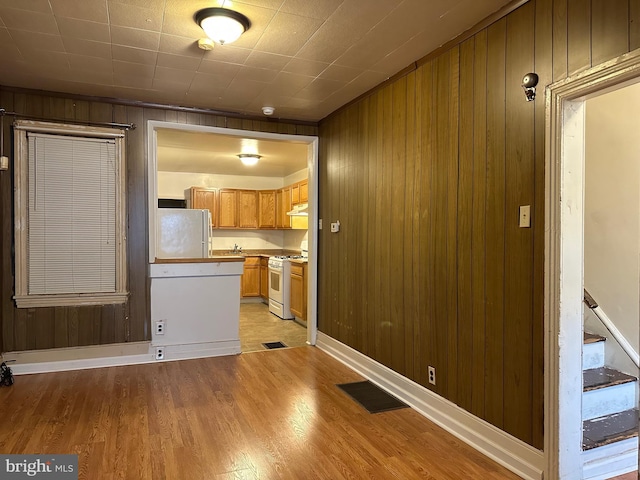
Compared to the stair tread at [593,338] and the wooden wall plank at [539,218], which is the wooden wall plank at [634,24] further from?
the stair tread at [593,338]

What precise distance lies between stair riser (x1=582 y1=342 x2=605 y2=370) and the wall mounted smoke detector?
3.09 m

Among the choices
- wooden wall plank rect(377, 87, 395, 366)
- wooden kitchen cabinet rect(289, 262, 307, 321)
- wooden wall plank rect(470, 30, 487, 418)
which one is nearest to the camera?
wooden wall plank rect(470, 30, 487, 418)

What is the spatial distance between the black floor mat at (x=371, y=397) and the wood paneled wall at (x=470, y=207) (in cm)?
23

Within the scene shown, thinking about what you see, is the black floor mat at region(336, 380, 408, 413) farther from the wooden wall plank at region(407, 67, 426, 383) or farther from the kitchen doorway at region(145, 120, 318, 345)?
the kitchen doorway at region(145, 120, 318, 345)

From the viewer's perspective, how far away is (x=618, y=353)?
2.76 meters

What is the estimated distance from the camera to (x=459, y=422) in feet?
8.55

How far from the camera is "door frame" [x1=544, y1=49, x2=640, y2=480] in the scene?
77.7 inches

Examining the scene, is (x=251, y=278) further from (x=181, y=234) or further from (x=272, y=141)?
(x=272, y=141)

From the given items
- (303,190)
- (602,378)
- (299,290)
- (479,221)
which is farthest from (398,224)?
(303,190)

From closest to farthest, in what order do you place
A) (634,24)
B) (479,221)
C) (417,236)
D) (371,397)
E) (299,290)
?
(634,24), (479,221), (417,236), (371,397), (299,290)

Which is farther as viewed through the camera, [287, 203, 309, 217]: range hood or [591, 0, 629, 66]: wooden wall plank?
[287, 203, 309, 217]: range hood

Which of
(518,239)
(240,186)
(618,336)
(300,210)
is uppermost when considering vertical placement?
(240,186)

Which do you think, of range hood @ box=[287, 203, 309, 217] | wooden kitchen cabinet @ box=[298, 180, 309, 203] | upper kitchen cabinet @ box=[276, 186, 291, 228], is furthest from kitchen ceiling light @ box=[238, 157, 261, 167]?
upper kitchen cabinet @ box=[276, 186, 291, 228]

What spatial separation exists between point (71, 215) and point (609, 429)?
4.26 m
